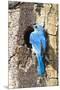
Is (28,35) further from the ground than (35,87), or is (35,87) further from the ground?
(28,35)

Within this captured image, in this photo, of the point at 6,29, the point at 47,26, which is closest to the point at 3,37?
the point at 6,29

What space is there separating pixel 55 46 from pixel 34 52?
0.25 ft

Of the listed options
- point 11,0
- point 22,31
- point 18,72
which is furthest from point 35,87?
point 11,0

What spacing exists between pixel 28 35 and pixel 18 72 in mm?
126

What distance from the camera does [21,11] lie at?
0.79 meters

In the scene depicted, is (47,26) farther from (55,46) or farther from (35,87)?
(35,87)

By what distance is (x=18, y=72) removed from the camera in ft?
2.58

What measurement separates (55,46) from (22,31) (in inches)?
4.9

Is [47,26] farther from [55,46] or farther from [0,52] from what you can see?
[0,52]

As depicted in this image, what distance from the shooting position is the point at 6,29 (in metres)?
0.78

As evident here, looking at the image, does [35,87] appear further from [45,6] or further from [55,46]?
[45,6]

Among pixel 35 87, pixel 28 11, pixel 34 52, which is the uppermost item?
pixel 28 11

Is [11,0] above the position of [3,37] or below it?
above

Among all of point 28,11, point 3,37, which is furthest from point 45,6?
point 3,37
